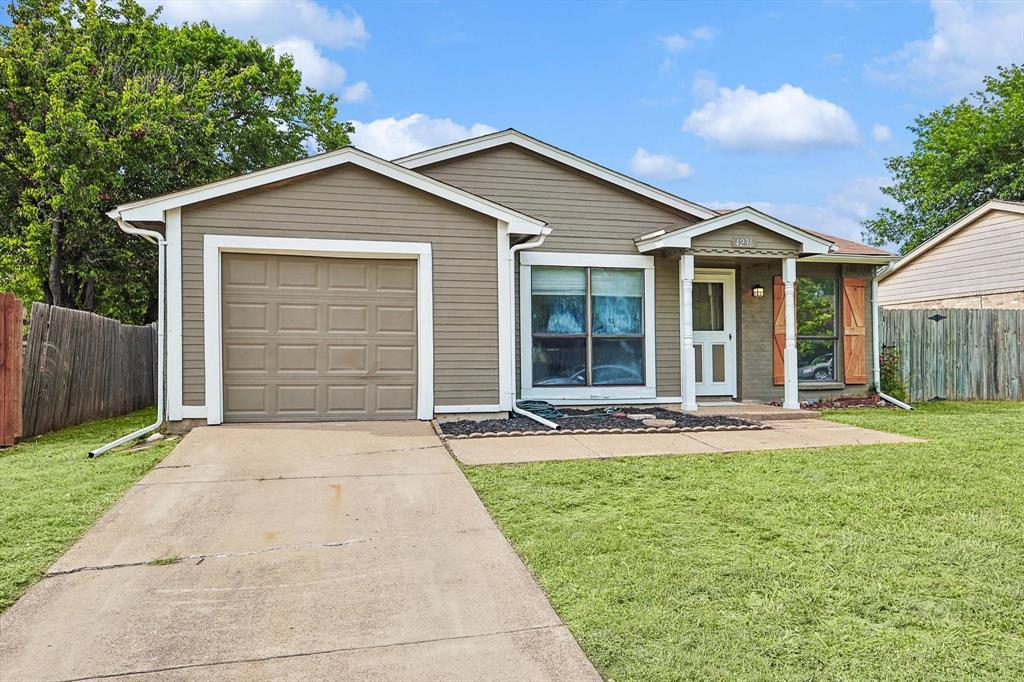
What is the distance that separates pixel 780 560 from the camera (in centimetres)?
347

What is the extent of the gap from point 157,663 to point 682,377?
826cm

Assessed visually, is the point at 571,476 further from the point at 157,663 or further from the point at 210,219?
the point at 210,219

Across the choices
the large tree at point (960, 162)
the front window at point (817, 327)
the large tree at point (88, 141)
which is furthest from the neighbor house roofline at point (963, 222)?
the large tree at point (88, 141)

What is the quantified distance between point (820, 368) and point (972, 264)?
7.62 m

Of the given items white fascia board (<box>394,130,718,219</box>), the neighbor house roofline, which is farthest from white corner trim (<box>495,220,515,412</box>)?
the neighbor house roofline

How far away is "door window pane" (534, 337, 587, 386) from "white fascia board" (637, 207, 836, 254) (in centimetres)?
182

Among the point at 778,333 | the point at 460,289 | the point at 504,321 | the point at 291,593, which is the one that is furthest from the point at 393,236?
the point at 778,333

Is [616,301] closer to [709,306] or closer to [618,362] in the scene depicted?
[618,362]

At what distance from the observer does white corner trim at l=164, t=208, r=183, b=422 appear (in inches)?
286

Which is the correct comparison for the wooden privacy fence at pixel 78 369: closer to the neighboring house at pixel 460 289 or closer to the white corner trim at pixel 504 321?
the neighboring house at pixel 460 289

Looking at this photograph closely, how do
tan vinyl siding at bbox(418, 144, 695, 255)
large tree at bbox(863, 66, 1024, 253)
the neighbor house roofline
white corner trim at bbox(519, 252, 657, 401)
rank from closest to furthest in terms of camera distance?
white corner trim at bbox(519, 252, 657, 401), tan vinyl siding at bbox(418, 144, 695, 255), the neighbor house roofline, large tree at bbox(863, 66, 1024, 253)

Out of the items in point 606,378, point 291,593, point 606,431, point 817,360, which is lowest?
point 291,593

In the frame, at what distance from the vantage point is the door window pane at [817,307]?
1119cm

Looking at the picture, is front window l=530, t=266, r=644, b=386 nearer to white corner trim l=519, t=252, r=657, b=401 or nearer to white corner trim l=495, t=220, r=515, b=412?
white corner trim l=519, t=252, r=657, b=401
